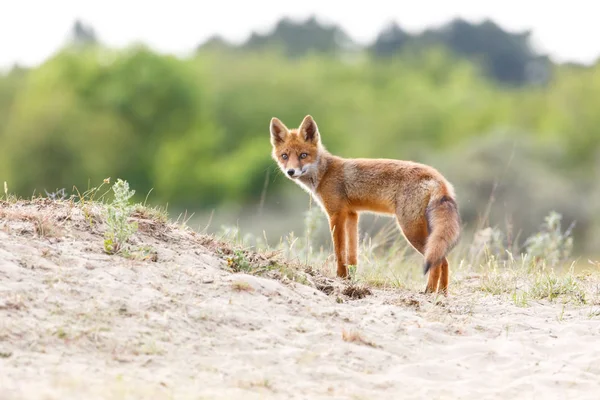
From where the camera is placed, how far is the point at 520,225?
3253cm

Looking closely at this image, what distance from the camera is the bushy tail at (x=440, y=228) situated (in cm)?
720

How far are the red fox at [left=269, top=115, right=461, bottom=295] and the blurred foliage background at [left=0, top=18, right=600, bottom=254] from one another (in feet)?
75.5

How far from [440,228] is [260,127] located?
5094 centimetres

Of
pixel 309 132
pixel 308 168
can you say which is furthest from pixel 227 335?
pixel 309 132

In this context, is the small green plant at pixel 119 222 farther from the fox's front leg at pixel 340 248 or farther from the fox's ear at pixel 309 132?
the fox's ear at pixel 309 132

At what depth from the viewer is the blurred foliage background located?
119 feet

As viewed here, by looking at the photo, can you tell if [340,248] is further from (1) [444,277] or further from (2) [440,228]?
(2) [440,228]

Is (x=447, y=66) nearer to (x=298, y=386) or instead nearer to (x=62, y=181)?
(x=62, y=181)

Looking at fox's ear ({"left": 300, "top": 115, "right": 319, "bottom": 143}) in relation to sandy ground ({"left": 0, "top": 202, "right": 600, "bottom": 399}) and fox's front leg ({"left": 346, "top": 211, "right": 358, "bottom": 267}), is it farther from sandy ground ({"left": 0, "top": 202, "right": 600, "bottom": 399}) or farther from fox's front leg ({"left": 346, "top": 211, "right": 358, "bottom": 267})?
sandy ground ({"left": 0, "top": 202, "right": 600, "bottom": 399})

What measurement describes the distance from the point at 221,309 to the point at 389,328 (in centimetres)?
133

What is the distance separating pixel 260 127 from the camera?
58.0 meters

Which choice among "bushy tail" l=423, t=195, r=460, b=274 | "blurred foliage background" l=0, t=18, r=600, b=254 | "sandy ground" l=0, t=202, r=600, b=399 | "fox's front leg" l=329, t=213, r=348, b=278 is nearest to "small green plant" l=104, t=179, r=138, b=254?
"sandy ground" l=0, t=202, r=600, b=399

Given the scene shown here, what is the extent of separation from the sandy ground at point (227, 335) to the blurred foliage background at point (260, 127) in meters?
25.3

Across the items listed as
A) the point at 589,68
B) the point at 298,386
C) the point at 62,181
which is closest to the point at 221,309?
the point at 298,386
